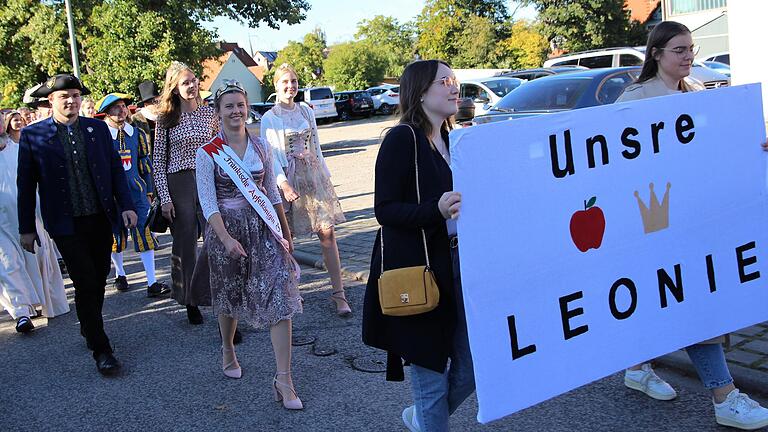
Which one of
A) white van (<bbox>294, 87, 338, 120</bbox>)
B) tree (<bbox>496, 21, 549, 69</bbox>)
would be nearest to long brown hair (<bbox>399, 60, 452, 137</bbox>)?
white van (<bbox>294, 87, 338, 120</bbox>)

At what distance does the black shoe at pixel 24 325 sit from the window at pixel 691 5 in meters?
49.5

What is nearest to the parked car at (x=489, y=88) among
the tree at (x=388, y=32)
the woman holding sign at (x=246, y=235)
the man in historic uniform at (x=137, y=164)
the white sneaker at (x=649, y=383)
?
the man in historic uniform at (x=137, y=164)

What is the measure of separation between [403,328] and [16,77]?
2971cm

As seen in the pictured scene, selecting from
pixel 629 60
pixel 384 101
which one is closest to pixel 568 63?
pixel 629 60

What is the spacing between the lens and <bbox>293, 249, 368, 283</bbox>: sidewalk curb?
7105mm

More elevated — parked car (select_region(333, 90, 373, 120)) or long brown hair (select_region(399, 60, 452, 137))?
long brown hair (select_region(399, 60, 452, 137))

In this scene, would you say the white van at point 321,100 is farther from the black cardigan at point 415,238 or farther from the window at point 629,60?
the black cardigan at point 415,238

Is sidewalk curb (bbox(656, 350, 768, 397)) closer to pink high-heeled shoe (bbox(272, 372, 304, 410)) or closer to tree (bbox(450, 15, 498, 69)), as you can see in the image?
pink high-heeled shoe (bbox(272, 372, 304, 410))

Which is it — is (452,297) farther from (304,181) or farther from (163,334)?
(163,334)

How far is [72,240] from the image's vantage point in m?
5.06

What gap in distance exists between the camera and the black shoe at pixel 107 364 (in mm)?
5117

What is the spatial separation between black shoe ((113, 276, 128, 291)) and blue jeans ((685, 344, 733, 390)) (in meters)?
5.91

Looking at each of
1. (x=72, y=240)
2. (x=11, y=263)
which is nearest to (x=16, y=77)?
(x=11, y=263)

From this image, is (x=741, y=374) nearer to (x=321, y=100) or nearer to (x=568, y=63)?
(x=568, y=63)
